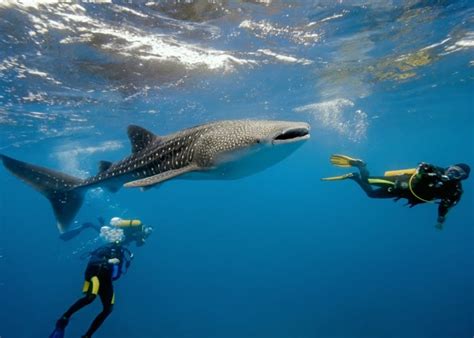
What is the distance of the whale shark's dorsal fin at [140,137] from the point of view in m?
6.30

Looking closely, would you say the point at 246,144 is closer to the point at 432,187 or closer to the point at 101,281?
the point at 432,187

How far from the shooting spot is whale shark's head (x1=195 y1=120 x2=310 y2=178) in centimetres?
426

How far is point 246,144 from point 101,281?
19.3 feet

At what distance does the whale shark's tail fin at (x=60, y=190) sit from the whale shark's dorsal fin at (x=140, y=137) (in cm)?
155

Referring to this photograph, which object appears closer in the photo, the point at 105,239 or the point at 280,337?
the point at 105,239

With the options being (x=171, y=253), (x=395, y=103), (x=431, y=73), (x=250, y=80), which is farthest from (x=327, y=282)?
(x=171, y=253)

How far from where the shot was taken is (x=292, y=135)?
432 cm

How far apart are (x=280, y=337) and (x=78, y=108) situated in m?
24.6

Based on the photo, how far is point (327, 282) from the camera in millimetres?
52375

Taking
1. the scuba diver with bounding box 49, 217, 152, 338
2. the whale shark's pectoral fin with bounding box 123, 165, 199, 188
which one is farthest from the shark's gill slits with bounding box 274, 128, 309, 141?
the scuba diver with bounding box 49, 217, 152, 338

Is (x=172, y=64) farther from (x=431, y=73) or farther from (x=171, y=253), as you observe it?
(x=171, y=253)

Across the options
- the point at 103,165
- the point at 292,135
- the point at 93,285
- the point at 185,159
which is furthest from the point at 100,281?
the point at 292,135

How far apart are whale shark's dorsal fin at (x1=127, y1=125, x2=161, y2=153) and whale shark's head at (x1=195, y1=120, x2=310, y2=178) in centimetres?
137

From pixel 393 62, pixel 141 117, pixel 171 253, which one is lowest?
pixel 171 253
